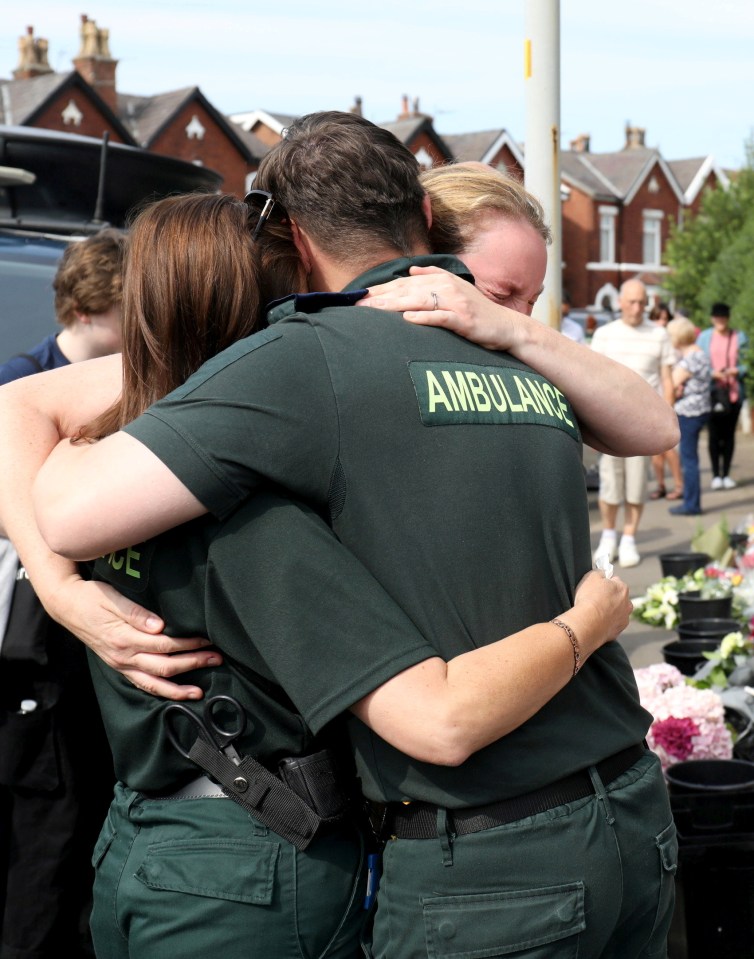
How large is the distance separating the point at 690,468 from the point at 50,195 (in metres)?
8.36

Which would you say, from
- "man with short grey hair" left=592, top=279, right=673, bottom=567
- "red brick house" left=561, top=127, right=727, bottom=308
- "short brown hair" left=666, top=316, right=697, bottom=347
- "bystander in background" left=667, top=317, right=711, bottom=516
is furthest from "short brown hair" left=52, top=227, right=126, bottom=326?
"red brick house" left=561, top=127, right=727, bottom=308

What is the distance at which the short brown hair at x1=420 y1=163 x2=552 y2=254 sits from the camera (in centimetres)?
223

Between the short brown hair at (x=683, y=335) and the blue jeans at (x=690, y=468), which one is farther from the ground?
the short brown hair at (x=683, y=335)

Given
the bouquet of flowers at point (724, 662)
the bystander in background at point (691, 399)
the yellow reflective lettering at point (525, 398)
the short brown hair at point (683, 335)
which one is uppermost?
→ the yellow reflective lettering at point (525, 398)

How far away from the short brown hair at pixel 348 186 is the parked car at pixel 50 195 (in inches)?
98.6

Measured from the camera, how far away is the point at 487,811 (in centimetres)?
165

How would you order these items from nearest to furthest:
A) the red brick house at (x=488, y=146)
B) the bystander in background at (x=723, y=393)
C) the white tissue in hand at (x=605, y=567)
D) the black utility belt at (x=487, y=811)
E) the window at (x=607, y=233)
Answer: the black utility belt at (x=487, y=811) < the white tissue in hand at (x=605, y=567) < the bystander in background at (x=723, y=393) < the red brick house at (x=488, y=146) < the window at (x=607, y=233)

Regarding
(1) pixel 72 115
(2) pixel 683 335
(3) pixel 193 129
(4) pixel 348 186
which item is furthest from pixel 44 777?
(3) pixel 193 129

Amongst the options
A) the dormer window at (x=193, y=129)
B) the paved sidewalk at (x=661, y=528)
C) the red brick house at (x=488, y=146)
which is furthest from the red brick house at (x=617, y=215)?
the paved sidewalk at (x=661, y=528)

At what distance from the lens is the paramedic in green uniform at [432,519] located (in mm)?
1558

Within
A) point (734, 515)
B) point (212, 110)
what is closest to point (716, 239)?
point (734, 515)

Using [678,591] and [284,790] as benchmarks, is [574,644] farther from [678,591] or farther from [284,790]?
[678,591]

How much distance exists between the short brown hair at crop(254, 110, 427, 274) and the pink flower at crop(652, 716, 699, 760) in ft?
7.67

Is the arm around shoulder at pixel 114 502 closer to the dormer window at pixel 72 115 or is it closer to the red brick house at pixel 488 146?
the dormer window at pixel 72 115
